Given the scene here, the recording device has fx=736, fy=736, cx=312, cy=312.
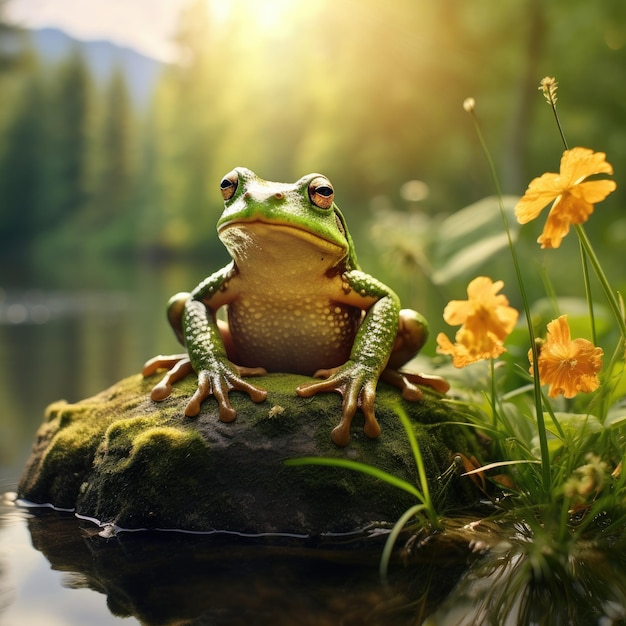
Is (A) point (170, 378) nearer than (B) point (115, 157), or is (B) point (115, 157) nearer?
(A) point (170, 378)

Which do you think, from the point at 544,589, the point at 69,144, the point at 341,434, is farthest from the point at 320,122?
the point at 544,589

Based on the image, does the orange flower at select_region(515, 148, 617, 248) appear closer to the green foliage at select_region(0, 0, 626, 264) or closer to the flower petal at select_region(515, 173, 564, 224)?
the flower petal at select_region(515, 173, 564, 224)

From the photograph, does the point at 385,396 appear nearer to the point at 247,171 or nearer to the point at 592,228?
the point at 247,171

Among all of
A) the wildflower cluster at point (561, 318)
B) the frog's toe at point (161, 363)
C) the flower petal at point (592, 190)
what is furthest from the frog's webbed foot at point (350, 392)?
the flower petal at point (592, 190)

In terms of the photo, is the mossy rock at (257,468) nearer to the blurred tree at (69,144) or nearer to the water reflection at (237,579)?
the water reflection at (237,579)

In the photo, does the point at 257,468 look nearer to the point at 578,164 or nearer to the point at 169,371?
the point at 169,371

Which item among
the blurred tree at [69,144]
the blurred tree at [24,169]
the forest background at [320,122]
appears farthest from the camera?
the blurred tree at [69,144]
